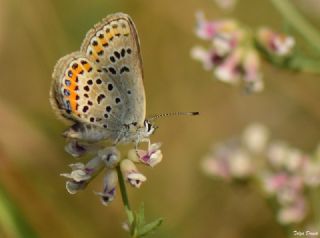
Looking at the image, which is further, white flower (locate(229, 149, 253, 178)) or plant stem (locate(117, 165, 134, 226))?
white flower (locate(229, 149, 253, 178))

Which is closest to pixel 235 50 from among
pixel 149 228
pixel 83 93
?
pixel 83 93

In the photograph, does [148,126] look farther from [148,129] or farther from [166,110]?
[166,110]

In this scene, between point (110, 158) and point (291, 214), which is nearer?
point (110, 158)

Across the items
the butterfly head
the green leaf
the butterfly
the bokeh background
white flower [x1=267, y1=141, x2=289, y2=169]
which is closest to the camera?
the green leaf

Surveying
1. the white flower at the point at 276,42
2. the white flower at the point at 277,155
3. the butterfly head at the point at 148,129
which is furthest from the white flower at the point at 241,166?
the butterfly head at the point at 148,129

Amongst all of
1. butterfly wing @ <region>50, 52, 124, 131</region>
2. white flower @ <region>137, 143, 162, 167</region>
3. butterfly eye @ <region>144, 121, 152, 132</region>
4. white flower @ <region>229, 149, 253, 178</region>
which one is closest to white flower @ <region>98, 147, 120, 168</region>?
white flower @ <region>137, 143, 162, 167</region>

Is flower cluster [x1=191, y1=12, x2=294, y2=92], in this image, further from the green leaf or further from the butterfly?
the green leaf

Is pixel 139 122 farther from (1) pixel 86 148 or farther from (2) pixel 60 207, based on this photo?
(2) pixel 60 207
